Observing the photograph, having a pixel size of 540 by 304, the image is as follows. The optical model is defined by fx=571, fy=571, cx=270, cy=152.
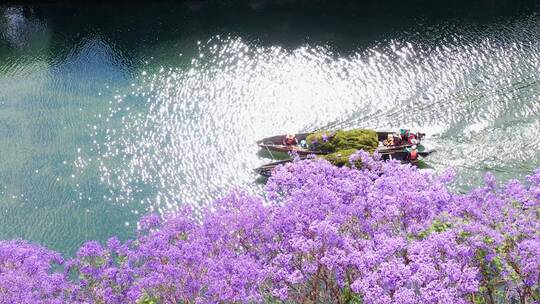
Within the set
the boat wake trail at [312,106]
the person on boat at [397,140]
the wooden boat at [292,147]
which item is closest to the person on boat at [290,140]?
the wooden boat at [292,147]

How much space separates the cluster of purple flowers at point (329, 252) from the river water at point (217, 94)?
862 centimetres

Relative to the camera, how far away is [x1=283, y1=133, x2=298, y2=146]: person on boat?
27.7m

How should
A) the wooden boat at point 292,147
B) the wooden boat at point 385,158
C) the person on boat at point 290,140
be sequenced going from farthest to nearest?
the person on boat at point 290,140 < the wooden boat at point 292,147 < the wooden boat at point 385,158

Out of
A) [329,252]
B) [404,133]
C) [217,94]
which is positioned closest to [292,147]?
[404,133]

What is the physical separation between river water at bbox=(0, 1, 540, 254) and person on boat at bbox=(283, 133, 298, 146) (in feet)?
5.26

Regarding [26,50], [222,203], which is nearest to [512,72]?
[222,203]

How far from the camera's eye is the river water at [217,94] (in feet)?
87.5

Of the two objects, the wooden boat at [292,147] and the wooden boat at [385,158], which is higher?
the wooden boat at [292,147]

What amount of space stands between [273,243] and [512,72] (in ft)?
73.8

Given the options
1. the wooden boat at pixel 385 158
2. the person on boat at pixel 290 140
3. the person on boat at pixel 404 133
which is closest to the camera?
the wooden boat at pixel 385 158

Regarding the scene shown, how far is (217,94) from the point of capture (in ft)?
107

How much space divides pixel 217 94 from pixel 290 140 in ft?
22.8

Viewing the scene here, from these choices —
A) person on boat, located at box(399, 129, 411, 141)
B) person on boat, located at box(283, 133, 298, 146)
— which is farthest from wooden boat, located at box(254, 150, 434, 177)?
person on boat, located at box(283, 133, 298, 146)

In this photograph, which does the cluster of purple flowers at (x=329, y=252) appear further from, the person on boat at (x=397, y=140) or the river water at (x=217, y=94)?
the person on boat at (x=397, y=140)
